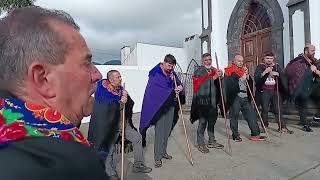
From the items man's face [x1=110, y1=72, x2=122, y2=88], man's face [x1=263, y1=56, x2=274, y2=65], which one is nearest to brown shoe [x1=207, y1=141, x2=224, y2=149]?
man's face [x1=263, y1=56, x2=274, y2=65]

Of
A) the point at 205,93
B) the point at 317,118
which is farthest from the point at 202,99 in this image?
the point at 317,118

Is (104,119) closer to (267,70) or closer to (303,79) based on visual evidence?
(267,70)

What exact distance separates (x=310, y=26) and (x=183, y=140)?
5.20 metres

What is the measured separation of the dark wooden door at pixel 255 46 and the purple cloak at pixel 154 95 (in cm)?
794

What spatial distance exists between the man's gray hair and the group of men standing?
12.5ft

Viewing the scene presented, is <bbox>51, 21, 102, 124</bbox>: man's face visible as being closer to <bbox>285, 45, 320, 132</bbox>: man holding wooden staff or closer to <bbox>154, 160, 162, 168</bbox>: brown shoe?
<bbox>154, 160, 162, 168</bbox>: brown shoe

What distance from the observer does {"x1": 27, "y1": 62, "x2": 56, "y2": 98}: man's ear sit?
1.09 m

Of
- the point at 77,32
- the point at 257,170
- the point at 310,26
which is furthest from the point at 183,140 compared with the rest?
the point at 77,32

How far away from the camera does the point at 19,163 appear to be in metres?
0.83

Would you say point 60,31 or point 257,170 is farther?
point 257,170

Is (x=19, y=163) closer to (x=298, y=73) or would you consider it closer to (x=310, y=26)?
(x=298, y=73)

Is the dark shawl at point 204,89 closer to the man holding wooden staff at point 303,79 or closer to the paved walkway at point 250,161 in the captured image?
the paved walkway at point 250,161

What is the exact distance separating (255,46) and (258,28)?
0.68m

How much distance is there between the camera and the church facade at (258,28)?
11.3 meters
